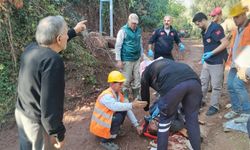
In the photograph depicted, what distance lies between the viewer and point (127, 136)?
4523 mm

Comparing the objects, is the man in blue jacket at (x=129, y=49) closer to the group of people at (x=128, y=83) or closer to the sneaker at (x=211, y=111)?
the group of people at (x=128, y=83)

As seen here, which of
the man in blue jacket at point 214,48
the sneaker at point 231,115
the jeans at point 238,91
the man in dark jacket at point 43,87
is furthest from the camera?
the sneaker at point 231,115

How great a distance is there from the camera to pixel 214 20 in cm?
520

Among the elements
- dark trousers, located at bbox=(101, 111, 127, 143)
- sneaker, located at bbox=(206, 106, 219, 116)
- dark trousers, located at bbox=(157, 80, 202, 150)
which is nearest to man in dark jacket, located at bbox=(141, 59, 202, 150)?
dark trousers, located at bbox=(157, 80, 202, 150)

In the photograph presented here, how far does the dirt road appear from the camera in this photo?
14.2 feet

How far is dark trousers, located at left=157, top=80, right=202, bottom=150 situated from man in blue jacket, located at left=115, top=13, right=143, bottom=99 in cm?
181

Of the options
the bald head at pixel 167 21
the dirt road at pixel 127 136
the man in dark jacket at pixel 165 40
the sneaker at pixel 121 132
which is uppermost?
the bald head at pixel 167 21

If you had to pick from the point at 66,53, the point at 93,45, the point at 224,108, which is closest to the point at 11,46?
the point at 66,53

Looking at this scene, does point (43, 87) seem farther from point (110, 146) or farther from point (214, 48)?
point (214, 48)

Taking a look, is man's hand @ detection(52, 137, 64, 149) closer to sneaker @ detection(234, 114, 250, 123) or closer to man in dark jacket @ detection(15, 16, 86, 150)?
man in dark jacket @ detection(15, 16, 86, 150)

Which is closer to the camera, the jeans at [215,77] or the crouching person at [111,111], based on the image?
the crouching person at [111,111]

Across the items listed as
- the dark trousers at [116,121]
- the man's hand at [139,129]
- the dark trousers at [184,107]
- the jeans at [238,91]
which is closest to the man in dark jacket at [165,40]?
the jeans at [238,91]

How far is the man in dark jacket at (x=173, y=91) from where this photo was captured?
3549 millimetres

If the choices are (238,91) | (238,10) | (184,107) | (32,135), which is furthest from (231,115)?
(32,135)
